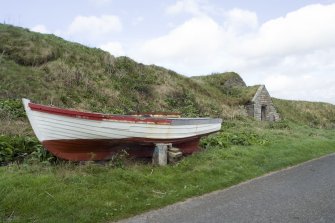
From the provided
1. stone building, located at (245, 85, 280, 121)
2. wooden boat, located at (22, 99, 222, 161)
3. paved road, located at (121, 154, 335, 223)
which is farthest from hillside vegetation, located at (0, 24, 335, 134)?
paved road, located at (121, 154, 335, 223)

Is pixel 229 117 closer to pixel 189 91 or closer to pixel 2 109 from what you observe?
pixel 189 91

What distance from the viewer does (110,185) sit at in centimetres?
900

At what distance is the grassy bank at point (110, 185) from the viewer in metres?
7.52

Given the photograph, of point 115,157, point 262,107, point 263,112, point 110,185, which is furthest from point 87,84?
point 263,112

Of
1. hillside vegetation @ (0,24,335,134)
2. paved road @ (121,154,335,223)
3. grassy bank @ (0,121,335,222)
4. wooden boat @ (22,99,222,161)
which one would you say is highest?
hillside vegetation @ (0,24,335,134)

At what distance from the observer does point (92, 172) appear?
9.63 meters

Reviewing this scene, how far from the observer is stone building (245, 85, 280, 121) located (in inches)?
1197

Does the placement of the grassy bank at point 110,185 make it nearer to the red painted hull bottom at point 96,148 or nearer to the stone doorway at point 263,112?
the red painted hull bottom at point 96,148

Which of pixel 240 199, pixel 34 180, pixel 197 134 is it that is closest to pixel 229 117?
pixel 197 134

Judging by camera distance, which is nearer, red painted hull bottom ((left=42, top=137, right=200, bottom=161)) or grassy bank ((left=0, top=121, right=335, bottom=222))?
grassy bank ((left=0, top=121, right=335, bottom=222))

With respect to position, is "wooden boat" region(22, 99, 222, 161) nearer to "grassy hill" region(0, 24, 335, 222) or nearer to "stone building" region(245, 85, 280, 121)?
"grassy hill" region(0, 24, 335, 222)

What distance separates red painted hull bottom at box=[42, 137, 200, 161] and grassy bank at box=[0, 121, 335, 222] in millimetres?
412

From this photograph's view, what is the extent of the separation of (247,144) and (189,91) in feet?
40.2

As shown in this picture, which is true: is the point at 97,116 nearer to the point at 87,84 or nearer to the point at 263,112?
the point at 87,84
